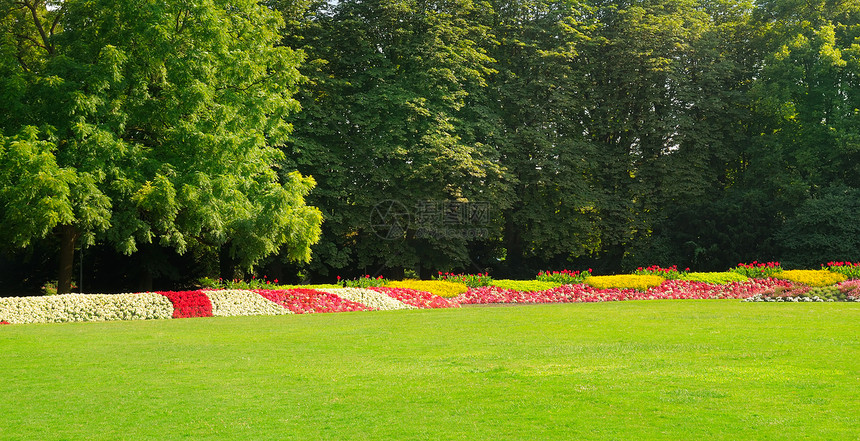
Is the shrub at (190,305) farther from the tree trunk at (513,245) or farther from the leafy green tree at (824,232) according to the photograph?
the leafy green tree at (824,232)

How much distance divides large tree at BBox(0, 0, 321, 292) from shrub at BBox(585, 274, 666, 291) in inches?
330

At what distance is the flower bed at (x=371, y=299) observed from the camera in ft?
62.6

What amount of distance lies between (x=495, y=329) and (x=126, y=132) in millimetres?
12803

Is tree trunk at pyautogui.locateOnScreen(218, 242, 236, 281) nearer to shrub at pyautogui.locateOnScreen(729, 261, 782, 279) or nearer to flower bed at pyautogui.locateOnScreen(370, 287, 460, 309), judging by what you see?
flower bed at pyautogui.locateOnScreen(370, 287, 460, 309)

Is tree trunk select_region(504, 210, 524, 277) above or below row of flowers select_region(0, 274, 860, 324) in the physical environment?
above

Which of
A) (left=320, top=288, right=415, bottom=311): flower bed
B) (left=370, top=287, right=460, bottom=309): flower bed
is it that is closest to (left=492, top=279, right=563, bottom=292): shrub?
(left=370, top=287, right=460, bottom=309): flower bed

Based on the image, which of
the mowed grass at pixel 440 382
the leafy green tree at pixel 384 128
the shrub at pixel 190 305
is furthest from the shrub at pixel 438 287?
the mowed grass at pixel 440 382

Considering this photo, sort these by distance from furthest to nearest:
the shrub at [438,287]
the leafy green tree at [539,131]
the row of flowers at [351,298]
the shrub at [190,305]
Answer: the leafy green tree at [539,131] < the shrub at [438,287] < the shrub at [190,305] < the row of flowers at [351,298]

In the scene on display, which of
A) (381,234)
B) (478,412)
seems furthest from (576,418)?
(381,234)

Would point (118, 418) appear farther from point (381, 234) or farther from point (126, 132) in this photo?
point (381, 234)

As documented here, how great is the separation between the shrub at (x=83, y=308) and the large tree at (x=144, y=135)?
194 cm

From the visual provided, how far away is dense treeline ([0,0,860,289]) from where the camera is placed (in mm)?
22547

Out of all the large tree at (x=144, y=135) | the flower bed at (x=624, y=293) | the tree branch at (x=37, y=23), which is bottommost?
the flower bed at (x=624, y=293)

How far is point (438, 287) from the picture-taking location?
2144 cm
